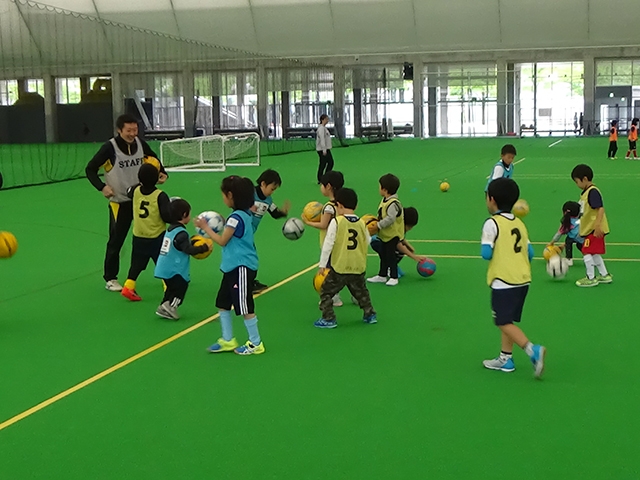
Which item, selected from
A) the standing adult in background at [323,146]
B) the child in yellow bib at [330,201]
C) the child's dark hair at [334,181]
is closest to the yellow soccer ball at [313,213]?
the child in yellow bib at [330,201]

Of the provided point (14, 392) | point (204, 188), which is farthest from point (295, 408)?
point (204, 188)

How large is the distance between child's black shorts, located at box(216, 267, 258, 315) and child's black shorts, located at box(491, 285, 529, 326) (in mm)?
1950

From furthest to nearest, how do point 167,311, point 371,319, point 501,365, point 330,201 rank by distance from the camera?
point 330,201 < point 167,311 < point 371,319 < point 501,365

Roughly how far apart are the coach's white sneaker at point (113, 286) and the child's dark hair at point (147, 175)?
135cm

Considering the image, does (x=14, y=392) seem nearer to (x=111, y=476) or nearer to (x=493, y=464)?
(x=111, y=476)

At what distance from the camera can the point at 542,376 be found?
6703mm

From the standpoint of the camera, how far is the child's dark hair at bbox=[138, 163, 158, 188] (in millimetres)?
9376

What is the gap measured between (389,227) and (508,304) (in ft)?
12.2

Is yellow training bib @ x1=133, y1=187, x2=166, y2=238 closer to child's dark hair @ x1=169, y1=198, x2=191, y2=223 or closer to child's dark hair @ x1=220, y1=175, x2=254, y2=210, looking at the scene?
child's dark hair @ x1=169, y1=198, x2=191, y2=223

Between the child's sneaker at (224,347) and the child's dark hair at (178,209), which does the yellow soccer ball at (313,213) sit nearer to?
the child's dark hair at (178,209)

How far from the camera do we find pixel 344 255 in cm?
816

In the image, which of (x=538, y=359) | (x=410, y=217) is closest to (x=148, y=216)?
(x=410, y=217)

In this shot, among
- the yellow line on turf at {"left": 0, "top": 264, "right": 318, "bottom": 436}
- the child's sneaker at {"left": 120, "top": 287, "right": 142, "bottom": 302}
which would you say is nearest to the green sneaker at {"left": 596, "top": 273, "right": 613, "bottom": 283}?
the yellow line on turf at {"left": 0, "top": 264, "right": 318, "bottom": 436}

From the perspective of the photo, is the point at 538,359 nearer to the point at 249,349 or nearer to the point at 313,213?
the point at 249,349
